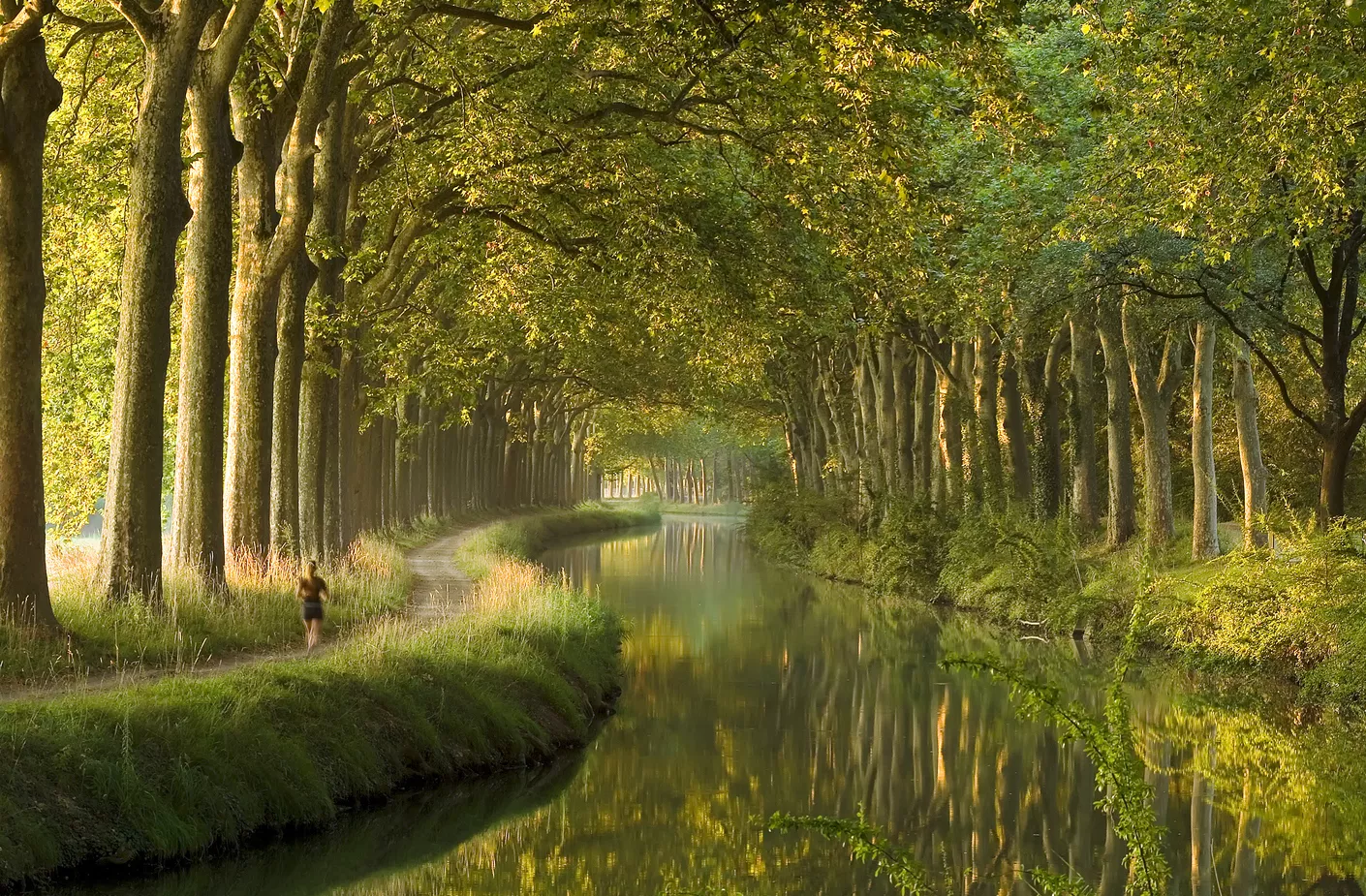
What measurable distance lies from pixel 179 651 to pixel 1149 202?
13573 mm

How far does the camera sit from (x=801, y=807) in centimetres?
1503

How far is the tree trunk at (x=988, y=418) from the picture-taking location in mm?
34906

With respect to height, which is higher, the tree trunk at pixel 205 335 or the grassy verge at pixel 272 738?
the tree trunk at pixel 205 335

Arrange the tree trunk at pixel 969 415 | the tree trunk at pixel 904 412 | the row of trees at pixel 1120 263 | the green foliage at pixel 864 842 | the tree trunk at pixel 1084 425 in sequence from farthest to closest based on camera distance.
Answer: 1. the tree trunk at pixel 904 412
2. the tree trunk at pixel 969 415
3. the tree trunk at pixel 1084 425
4. the row of trees at pixel 1120 263
5. the green foliage at pixel 864 842

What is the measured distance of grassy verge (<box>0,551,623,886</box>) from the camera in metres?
11.0

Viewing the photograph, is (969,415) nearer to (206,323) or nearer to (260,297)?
(260,297)

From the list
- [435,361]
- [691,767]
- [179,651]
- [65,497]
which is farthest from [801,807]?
[65,497]

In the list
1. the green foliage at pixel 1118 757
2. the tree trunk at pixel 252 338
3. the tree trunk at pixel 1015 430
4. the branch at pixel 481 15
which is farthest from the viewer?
the tree trunk at pixel 1015 430

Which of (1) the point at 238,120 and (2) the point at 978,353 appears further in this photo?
(2) the point at 978,353

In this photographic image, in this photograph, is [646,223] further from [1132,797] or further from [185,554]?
[1132,797]

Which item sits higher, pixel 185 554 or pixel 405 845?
pixel 185 554

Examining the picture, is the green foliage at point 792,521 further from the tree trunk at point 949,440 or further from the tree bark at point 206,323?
the tree bark at point 206,323

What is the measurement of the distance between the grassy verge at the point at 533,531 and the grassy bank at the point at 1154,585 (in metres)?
9.56

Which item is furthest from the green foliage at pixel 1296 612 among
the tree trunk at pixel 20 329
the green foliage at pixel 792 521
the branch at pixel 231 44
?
the green foliage at pixel 792 521
